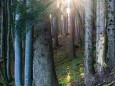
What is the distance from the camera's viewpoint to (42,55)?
783 centimetres

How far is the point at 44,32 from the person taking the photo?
7871 mm

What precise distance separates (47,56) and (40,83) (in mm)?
755

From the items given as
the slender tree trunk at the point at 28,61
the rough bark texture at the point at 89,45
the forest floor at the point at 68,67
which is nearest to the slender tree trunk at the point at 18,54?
the slender tree trunk at the point at 28,61

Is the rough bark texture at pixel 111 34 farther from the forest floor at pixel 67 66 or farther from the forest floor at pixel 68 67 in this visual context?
the forest floor at pixel 67 66

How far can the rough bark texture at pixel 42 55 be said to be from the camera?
25.6ft

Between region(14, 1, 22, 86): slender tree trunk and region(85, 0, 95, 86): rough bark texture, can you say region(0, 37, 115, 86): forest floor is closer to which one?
region(85, 0, 95, 86): rough bark texture

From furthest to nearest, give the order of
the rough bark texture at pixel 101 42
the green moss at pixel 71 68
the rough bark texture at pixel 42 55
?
1. the green moss at pixel 71 68
2. the rough bark texture at pixel 101 42
3. the rough bark texture at pixel 42 55

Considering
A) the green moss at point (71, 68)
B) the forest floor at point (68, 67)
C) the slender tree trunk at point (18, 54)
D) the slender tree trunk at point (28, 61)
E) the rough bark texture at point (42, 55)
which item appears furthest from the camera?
the green moss at point (71, 68)

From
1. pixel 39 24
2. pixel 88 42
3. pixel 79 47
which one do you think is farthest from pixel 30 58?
pixel 79 47

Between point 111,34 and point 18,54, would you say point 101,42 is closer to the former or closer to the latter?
point 111,34

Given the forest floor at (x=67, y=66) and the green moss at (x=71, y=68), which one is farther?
the green moss at (x=71, y=68)

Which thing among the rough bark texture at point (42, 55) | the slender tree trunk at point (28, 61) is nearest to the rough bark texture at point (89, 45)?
the rough bark texture at point (42, 55)

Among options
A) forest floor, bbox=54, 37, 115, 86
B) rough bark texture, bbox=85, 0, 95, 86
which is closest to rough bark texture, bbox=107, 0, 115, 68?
rough bark texture, bbox=85, 0, 95, 86

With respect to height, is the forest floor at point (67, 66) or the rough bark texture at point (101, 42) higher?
the rough bark texture at point (101, 42)
